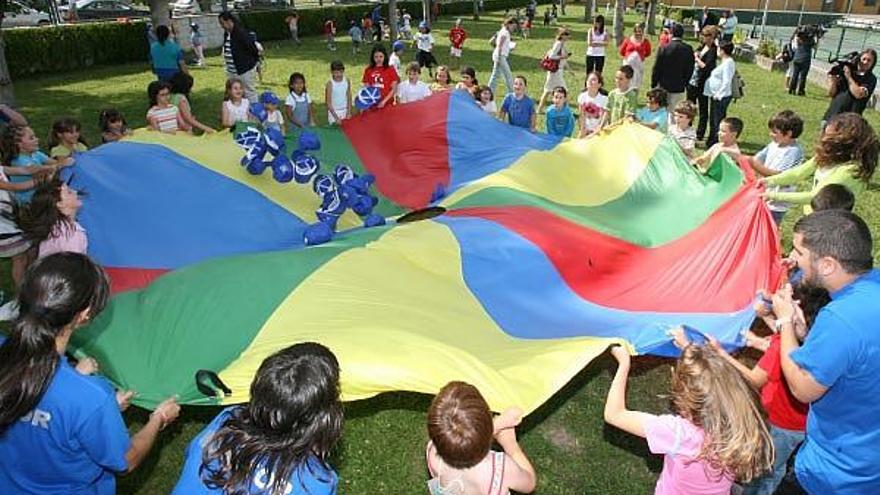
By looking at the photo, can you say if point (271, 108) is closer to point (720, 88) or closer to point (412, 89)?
point (412, 89)

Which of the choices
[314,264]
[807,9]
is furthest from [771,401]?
[807,9]

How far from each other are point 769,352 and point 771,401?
215 mm

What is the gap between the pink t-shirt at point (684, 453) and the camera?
2381mm

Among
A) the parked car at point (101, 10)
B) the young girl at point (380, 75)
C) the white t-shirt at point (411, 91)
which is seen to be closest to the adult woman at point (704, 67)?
the white t-shirt at point (411, 91)

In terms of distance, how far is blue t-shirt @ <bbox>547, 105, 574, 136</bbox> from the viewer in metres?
7.79

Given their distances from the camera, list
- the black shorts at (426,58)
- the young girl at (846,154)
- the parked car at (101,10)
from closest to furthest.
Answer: the young girl at (846,154)
the black shorts at (426,58)
the parked car at (101,10)

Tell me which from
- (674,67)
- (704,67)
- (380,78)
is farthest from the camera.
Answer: (704,67)

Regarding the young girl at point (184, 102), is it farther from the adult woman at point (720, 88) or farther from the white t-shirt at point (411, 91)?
the adult woman at point (720, 88)

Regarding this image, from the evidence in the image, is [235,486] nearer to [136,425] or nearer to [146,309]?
[146,309]

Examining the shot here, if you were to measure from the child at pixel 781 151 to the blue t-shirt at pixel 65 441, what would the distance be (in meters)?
4.95

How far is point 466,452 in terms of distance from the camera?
85.4 inches

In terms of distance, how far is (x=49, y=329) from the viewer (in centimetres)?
208

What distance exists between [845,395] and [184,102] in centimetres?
691

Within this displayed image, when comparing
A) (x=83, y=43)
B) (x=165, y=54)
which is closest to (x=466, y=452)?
(x=165, y=54)
